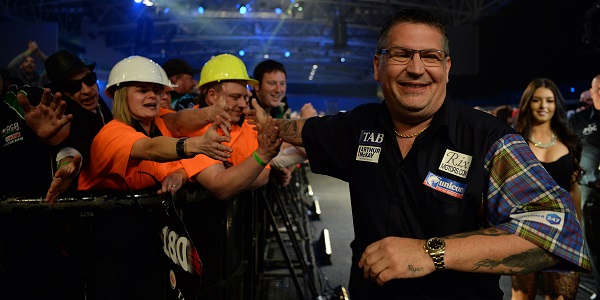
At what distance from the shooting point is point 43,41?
15.7 metres

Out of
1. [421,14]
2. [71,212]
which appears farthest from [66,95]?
[421,14]

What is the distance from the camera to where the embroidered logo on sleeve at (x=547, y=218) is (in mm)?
1718

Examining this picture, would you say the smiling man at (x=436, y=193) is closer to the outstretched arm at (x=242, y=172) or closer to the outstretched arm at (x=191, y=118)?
the outstretched arm at (x=242, y=172)

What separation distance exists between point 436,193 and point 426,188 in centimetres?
5

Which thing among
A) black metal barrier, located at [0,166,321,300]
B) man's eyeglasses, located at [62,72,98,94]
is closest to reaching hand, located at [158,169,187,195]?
black metal barrier, located at [0,166,321,300]

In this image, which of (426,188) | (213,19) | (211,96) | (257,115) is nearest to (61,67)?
(211,96)

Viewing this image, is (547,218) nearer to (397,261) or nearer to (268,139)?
(397,261)

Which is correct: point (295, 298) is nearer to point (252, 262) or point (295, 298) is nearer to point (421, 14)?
point (252, 262)

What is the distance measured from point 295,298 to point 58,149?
10.9 ft

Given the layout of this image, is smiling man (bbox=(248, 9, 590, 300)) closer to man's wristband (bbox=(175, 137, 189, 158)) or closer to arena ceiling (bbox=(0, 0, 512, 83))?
man's wristband (bbox=(175, 137, 189, 158))

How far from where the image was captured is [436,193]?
1987 mm

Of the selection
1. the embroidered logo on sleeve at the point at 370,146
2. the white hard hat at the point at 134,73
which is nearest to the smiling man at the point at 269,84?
the white hard hat at the point at 134,73

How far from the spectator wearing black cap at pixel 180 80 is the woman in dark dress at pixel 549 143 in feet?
13.1

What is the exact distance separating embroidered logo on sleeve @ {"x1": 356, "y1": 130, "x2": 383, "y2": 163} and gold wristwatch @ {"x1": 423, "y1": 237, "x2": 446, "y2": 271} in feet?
1.66
